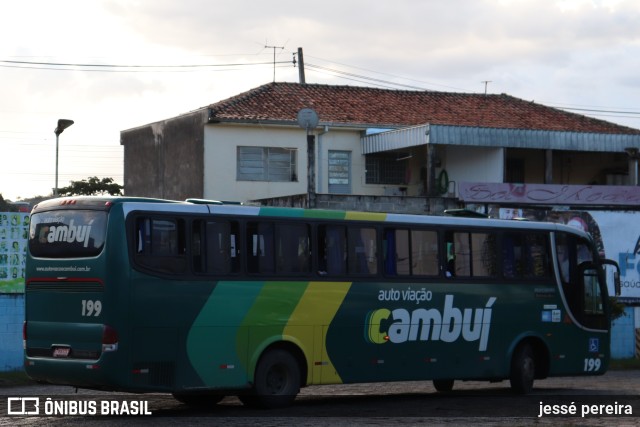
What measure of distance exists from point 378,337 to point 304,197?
49.2 feet

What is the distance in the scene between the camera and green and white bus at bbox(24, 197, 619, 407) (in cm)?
1541

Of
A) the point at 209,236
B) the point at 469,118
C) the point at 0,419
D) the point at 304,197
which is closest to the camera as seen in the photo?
the point at 0,419

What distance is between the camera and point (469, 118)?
46.0 meters

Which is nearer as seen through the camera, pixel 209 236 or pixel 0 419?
pixel 0 419

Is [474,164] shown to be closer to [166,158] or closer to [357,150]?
[357,150]

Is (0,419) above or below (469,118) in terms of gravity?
below

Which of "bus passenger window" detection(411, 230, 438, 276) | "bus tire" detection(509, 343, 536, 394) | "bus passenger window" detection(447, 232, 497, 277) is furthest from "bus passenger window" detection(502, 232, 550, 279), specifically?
"bus passenger window" detection(411, 230, 438, 276)

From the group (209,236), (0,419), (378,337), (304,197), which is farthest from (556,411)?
(304,197)

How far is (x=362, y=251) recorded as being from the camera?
18.5 meters

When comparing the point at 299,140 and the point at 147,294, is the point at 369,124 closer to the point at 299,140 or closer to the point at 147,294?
the point at 299,140

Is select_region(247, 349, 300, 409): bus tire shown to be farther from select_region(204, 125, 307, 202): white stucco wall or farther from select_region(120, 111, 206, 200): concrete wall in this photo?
select_region(120, 111, 206, 200): concrete wall

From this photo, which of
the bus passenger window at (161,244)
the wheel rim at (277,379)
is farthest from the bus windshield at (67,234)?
the wheel rim at (277,379)

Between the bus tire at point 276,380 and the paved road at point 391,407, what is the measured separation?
22 cm

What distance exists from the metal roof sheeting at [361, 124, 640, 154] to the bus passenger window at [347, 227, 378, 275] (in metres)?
20.9
